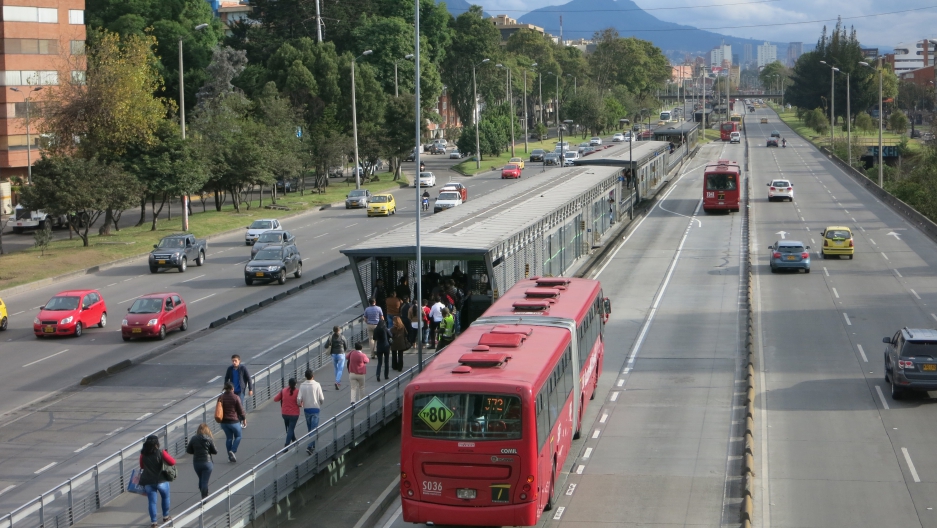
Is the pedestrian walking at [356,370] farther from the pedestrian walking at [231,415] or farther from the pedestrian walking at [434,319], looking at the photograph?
the pedestrian walking at [434,319]

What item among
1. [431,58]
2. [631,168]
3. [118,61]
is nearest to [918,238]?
[631,168]

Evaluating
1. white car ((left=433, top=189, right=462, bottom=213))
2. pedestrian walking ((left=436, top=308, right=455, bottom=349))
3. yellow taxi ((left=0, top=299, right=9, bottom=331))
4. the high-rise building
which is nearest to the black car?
yellow taxi ((left=0, top=299, right=9, bottom=331))

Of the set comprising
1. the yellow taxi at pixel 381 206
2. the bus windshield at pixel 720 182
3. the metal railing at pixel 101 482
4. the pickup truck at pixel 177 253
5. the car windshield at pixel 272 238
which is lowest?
the metal railing at pixel 101 482

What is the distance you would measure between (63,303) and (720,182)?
39.9m

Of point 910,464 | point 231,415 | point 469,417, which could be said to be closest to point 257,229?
point 231,415

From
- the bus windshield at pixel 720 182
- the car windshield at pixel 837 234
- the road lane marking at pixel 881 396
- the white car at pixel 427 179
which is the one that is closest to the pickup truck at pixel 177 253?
the car windshield at pixel 837 234

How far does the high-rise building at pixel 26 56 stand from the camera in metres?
75.2

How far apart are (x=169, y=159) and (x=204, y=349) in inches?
1166

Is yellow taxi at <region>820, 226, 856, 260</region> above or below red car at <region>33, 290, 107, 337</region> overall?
above

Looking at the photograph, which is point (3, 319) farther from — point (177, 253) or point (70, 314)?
point (177, 253)

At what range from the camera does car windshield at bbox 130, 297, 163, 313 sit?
33.0 m

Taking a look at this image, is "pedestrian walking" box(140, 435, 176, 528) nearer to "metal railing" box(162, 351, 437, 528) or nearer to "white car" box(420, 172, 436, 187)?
"metal railing" box(162, 351, 437, 528)

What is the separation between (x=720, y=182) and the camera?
62781 millimetres

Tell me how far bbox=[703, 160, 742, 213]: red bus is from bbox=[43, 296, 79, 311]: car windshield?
1531 inches
